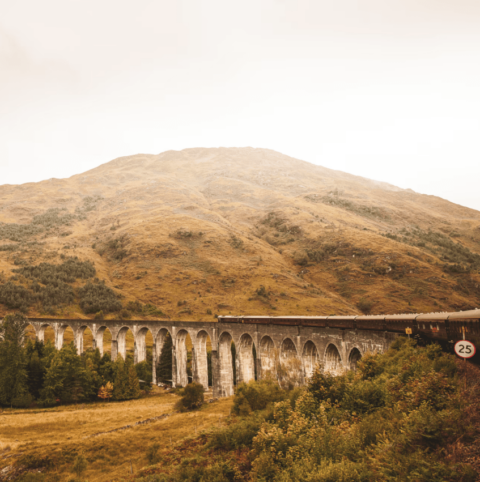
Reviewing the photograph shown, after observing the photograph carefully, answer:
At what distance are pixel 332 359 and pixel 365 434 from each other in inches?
782

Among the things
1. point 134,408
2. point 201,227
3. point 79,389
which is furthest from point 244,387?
point 201,227

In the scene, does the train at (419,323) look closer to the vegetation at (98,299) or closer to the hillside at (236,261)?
the hillside at (236,261)

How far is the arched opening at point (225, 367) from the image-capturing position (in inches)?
1981

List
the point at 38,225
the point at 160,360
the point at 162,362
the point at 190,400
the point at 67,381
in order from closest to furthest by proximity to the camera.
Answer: the point at 190,400 → the point at 67,381 → the point at 162,362 → the point at 160,360 → the point at 38,225

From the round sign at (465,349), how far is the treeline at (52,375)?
4949 cm

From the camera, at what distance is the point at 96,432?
3459 cm

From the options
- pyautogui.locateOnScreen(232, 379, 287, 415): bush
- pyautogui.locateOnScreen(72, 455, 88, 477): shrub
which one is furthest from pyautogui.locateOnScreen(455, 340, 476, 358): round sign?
pyautogui.locateOnScreen(72, 455, 88, 477): shrub

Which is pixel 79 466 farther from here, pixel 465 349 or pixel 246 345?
pixel 465 349

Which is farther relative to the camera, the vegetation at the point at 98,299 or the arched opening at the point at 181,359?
the vegetation at the point at 98,299

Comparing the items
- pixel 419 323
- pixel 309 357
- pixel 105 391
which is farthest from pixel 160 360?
pixel 419 323

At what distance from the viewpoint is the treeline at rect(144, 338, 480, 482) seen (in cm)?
944

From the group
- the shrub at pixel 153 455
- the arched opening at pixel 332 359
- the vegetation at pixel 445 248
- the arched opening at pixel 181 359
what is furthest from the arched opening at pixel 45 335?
the vegetation at pixel 445 248

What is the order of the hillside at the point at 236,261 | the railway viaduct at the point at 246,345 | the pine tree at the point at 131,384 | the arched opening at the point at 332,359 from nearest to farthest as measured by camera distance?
the railway viaduct at the point at 246,345
the arched opening at the point at 332,359
the pine tree at the point at 131,384
the hillside at the point at 236,261

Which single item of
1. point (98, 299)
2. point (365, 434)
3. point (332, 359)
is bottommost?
point (332, 359)
